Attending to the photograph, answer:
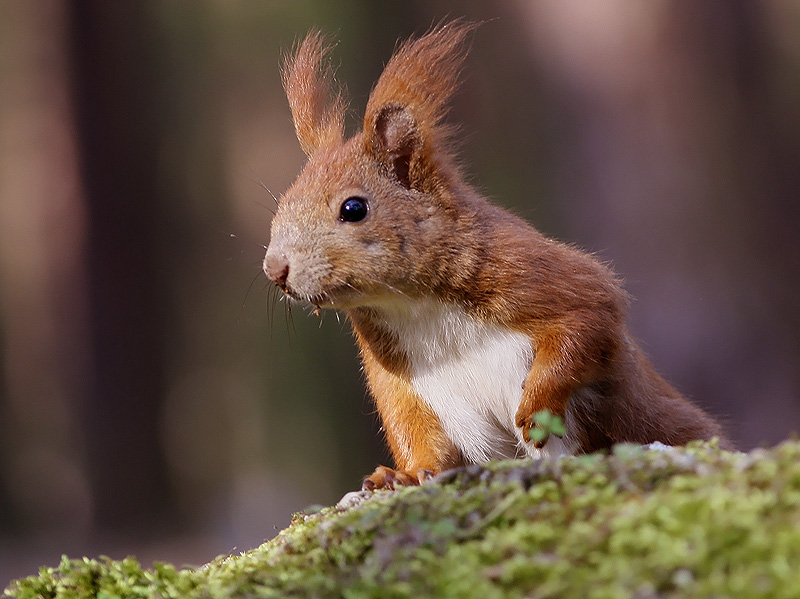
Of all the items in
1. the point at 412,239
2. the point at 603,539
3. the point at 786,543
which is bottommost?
the point at 786,543

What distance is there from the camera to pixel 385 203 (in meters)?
2.86

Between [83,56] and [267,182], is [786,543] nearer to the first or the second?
[267,182]

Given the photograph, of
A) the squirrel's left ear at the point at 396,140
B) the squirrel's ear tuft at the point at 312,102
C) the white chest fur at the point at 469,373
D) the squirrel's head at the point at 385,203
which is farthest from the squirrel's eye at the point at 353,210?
the squirrel's ear tuft at the point at 312,102

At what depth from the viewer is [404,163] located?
9.73 feet

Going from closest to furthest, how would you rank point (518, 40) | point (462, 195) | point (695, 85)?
1. point (462, 195)
2. point (695, 85)
3. point (518, 40)

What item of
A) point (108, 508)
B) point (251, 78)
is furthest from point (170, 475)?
point (251, 78)

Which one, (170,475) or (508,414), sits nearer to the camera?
(508,414)

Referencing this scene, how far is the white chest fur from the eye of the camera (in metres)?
2.80

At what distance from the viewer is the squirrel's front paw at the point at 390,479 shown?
2.66 meters

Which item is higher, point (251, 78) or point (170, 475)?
point (251, 78)

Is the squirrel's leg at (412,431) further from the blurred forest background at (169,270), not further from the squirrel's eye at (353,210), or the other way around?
the blurred forest background at (169,270)

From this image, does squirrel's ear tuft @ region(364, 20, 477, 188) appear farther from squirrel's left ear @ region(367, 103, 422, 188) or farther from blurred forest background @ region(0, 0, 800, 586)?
blurred forest background @ region(0, 0, 800, 586)

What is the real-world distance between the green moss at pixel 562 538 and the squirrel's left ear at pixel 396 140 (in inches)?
50.6

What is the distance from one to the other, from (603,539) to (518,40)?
243 inches
